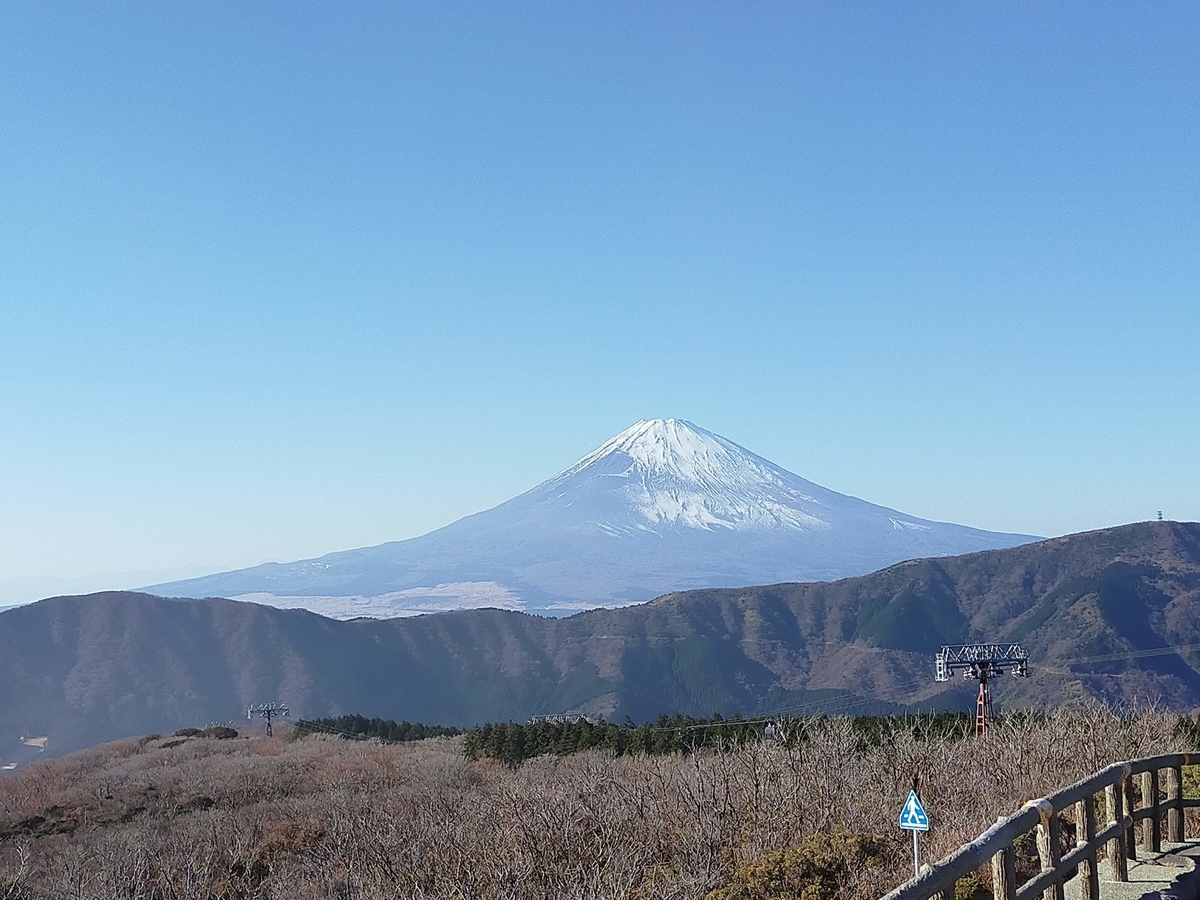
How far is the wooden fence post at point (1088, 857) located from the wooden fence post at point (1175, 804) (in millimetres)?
2266

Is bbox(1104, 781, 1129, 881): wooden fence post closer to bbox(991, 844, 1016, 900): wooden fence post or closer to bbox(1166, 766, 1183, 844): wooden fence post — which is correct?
bbox(1166, 766, 1183, 844): wooden fence post

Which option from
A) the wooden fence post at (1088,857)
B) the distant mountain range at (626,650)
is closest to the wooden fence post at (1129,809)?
the wooden fence post at (1088,857)

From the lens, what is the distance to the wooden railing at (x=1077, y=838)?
5.31m

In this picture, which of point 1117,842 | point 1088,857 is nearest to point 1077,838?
point 1117,842

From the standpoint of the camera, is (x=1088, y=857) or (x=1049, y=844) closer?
(x=1049, y=844)

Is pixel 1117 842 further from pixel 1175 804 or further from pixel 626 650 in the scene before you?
pixel 626 650

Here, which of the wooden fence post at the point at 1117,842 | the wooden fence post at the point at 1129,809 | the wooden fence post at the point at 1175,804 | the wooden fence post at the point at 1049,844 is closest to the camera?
the wooden fence post at the point at 1049,844

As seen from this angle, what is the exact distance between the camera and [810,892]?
9.20 meters

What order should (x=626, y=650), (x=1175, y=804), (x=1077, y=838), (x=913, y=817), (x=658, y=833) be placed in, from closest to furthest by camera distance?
(x=913, y=817)
(x=1077, y=838)
(x=1175, y=804)
(x=658, y=833)
(x=626, y=650)

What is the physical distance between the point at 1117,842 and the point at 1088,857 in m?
0.93

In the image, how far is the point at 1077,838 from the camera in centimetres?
760

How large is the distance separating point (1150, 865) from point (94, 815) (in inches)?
1425

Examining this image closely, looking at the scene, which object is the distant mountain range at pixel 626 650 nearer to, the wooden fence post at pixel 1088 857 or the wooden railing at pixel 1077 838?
the wooden railing at pixel 1077 838

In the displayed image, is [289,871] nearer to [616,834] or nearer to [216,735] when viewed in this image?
[616,834]
